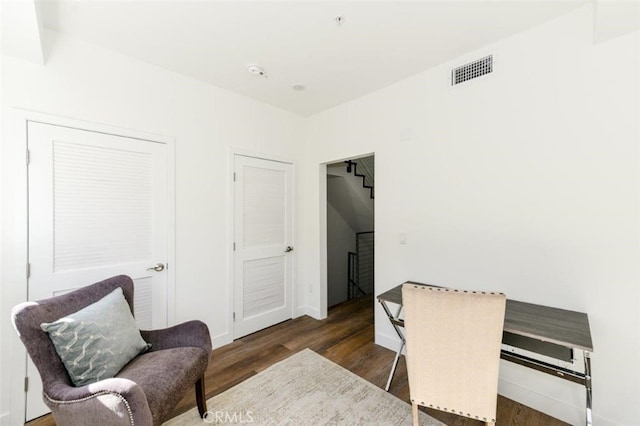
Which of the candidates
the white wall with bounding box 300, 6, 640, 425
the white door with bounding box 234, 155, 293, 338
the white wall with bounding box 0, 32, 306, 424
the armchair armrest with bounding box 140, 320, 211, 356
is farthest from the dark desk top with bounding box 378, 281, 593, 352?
the white wall with bounding box 0, 32, 306, 424

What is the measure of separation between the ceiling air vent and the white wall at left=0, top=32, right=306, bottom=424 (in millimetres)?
1953

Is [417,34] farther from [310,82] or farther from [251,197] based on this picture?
[251,197]

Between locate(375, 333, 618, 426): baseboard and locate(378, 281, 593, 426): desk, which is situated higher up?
locate(378, 281, 593, 426): desk

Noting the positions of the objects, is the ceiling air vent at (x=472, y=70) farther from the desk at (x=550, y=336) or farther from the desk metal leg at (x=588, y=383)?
the desk metal leg at (x=588, y=383)

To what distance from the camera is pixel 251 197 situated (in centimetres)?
309

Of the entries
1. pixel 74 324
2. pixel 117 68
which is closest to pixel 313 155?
pixel 117 68

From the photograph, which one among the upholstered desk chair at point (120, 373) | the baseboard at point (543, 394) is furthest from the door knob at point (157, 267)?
the baseboard at point (543, 394)

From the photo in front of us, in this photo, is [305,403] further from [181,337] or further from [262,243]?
[262,243]

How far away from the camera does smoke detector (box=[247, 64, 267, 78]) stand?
7.80 feet

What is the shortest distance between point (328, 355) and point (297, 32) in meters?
2.81

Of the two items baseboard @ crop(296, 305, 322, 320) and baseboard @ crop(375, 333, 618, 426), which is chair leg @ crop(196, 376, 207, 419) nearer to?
baseboard @ crop(296, 305, 322, 320)

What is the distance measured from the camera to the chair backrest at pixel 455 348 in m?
1.39

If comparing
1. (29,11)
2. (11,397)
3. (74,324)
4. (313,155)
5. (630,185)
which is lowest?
(11,397)

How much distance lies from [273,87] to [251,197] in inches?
48.1
